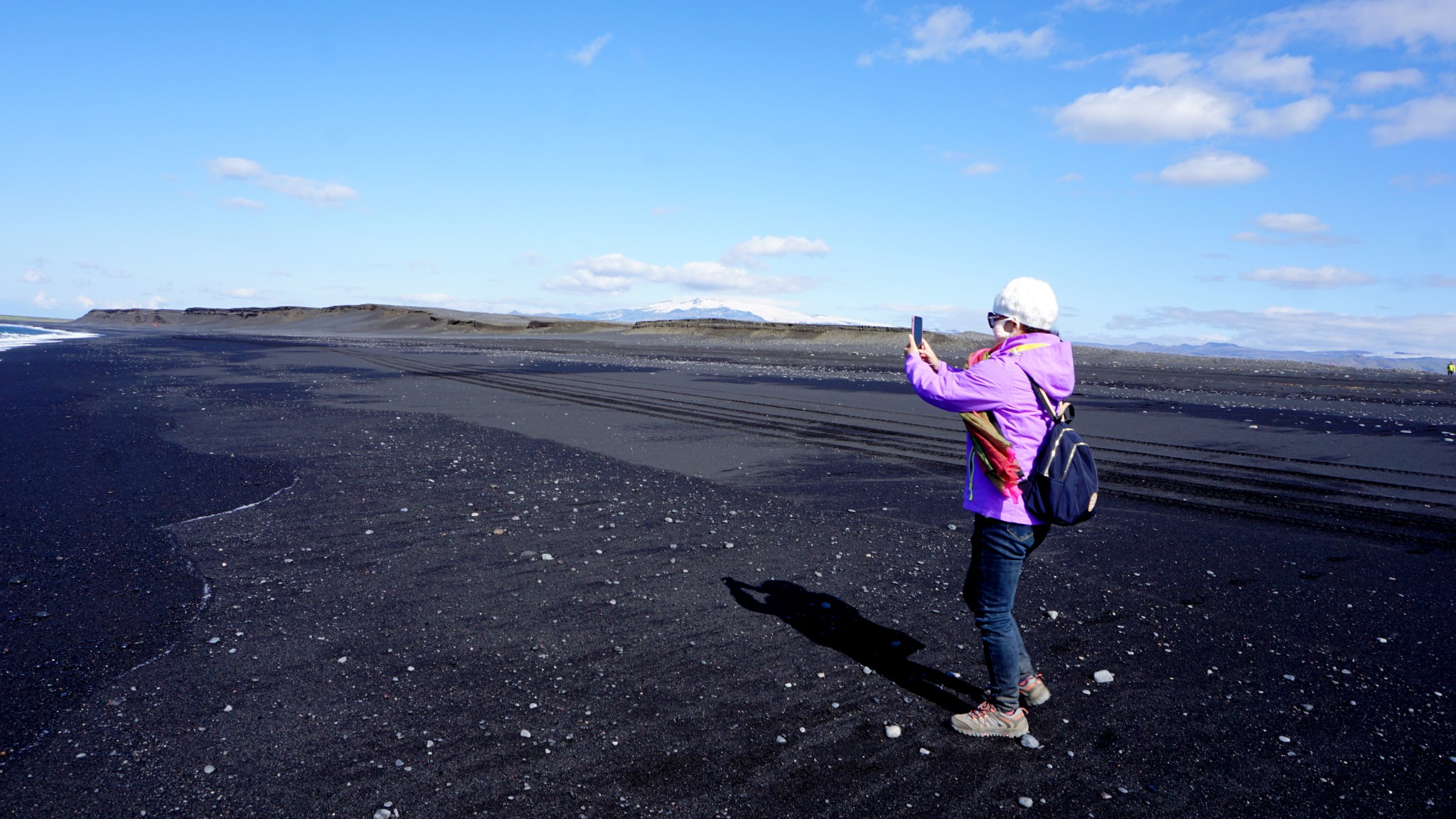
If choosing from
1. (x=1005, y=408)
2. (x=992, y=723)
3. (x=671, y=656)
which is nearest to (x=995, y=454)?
(x=1005, y=408)

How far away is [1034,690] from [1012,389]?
1.71 m

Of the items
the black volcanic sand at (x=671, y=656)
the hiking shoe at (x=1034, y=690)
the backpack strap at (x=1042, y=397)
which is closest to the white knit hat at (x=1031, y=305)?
the backpack strap at (x=1042, y=397)

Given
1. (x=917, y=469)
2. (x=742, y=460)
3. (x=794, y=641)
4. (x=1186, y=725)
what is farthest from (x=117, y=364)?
(x=1186, y=725)

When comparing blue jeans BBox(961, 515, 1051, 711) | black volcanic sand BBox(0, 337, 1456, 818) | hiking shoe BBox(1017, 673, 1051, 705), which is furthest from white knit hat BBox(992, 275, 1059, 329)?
black volcanic sand BBox(0, 337, 1456, 818)

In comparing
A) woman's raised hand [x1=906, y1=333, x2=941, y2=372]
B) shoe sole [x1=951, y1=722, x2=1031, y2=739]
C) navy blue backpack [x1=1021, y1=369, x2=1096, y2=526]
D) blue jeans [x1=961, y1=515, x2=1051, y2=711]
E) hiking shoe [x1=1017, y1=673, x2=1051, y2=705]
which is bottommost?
shoe sole [x1=951, y1=722, x2=1031, y2=739]

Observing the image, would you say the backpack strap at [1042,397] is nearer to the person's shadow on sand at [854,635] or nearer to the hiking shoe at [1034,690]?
the hiking shoe at [1034,690]

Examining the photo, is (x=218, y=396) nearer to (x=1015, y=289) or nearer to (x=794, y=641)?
(x=794, y=641)

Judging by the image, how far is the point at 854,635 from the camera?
5348 mm

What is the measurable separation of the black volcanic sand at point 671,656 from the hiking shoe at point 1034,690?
10 centimetres

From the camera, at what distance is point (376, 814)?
3.37m

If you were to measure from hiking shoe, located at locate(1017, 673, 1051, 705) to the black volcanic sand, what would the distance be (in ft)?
0.34

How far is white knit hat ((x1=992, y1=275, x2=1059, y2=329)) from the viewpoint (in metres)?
3.79

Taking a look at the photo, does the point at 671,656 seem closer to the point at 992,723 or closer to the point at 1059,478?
the point at 992,723

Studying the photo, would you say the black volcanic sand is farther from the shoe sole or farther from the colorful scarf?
the colorful scarf
